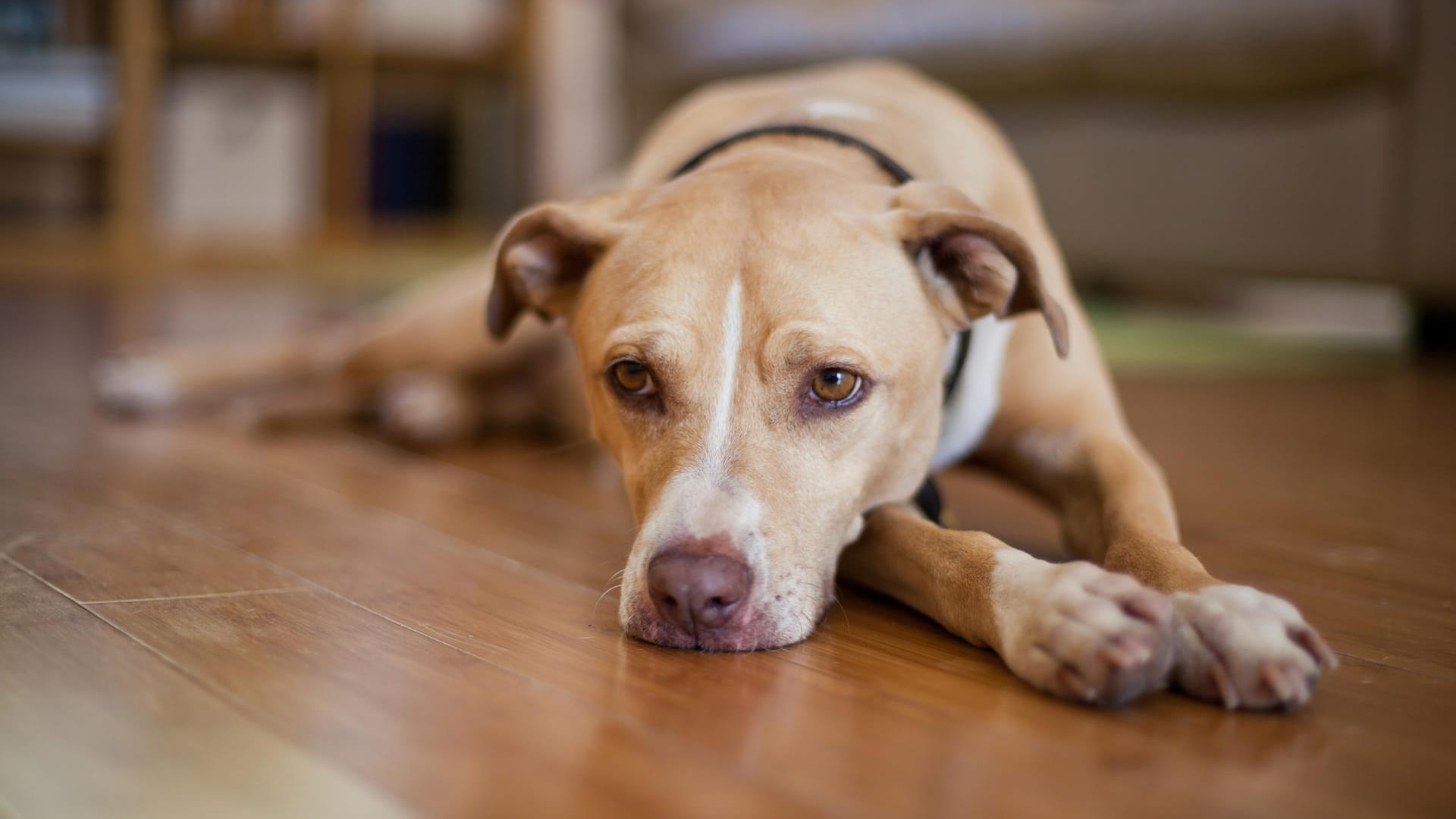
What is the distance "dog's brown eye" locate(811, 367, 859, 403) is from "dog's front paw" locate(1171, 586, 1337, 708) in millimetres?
504

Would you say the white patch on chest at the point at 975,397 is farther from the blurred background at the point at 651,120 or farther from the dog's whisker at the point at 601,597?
the blurred background at the point at 651,120

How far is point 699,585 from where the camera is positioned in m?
1.46

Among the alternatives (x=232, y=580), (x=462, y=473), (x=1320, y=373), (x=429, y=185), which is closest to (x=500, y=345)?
(x=462, y=473)

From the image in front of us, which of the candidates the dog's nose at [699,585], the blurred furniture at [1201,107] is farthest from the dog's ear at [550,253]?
the blurred furniture at [1201,107]

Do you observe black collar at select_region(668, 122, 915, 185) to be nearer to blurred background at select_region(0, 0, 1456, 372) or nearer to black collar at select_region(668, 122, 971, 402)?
black collar at select_region(668, 122, 971, 402)

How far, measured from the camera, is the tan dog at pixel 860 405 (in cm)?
136

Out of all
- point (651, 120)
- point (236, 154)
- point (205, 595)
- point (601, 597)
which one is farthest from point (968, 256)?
point (236, 154)

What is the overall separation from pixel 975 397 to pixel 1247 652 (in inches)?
34.0

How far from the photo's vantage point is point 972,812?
105cm

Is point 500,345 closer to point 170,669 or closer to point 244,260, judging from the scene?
point 170,669

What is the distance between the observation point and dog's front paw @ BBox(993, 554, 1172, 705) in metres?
1.28

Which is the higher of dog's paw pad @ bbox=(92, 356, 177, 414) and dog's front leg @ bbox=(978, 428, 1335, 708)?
dog's front leg @ bbox=(978, 428, 1335, 708)

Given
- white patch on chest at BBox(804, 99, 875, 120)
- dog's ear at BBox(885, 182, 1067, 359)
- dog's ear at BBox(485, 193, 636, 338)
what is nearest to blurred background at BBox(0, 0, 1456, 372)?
white patch on chest at BBox(804, 99, 875, 120)

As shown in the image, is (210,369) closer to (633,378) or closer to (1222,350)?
(633,378)
